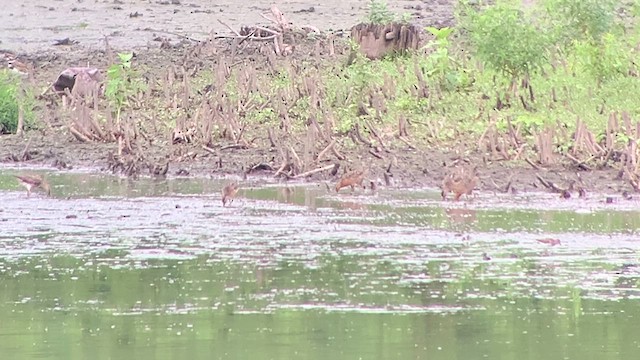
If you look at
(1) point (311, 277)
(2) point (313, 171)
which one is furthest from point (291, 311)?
(2) point (313, 171)

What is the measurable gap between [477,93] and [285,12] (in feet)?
15.9

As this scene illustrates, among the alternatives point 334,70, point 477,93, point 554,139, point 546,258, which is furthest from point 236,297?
point 334,70

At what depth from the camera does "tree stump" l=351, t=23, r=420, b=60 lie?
15.4 metres

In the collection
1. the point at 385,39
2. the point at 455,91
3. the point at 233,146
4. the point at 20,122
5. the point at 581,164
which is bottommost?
the point at 581,164

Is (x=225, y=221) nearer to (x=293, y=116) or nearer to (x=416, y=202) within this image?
(x=416, y=202)

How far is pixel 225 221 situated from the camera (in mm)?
10172

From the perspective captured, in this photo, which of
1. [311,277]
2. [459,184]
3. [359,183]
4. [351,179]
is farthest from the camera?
[359,183]

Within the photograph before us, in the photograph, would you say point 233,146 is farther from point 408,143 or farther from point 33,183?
point 33,183

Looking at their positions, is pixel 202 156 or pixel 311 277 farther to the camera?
pixel 202 156

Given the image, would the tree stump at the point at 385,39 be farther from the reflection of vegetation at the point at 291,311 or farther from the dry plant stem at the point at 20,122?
the reflection of vegetation at the point at 291,311

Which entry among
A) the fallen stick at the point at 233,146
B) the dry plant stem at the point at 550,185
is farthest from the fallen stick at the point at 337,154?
the dry plant stem at the point at 550,185

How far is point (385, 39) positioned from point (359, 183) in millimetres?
4454

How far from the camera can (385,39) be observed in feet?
50.7

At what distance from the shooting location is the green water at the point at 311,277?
689cm
